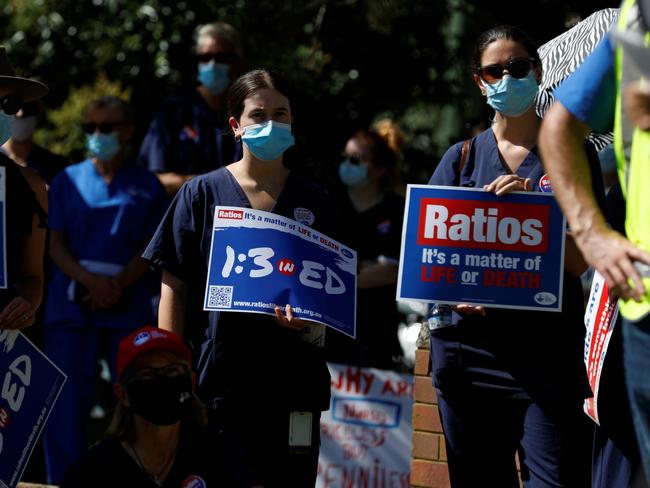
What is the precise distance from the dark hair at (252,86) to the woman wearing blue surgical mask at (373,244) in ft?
7.69

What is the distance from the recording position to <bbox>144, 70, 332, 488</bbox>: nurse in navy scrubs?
16.5 feet

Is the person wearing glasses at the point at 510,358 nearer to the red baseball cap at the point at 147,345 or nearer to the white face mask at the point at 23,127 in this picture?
the red baseball cap at the point at 147,345

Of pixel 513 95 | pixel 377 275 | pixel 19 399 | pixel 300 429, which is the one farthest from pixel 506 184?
pixel 377 275

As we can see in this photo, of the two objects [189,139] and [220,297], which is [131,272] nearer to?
[189,139]

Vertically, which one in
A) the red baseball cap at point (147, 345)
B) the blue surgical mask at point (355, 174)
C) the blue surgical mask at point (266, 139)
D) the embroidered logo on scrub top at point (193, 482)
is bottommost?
the embroidered logo on scrub top at point (193, 482)

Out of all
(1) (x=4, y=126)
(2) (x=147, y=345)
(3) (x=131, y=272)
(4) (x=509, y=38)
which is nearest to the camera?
(2) (x=147, y=345)

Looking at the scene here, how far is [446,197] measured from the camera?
4.93 meters

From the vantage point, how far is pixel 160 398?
15.4ft

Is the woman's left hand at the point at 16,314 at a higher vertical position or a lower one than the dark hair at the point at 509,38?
lower

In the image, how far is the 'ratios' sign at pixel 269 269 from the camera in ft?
16.3

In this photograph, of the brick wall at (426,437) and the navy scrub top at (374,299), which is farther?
the navy scrub top at (374,299)

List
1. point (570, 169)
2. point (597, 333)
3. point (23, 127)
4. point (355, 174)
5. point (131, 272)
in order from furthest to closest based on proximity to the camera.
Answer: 1. point (355, 174)
2. point (23, 127)
3. point (131, 272)
4. point (597, 333)
5. point (570, 169)

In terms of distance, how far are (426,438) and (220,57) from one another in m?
2.86

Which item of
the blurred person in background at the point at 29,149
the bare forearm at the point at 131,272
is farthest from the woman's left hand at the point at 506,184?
the blurred person in background at the point at 29,149
